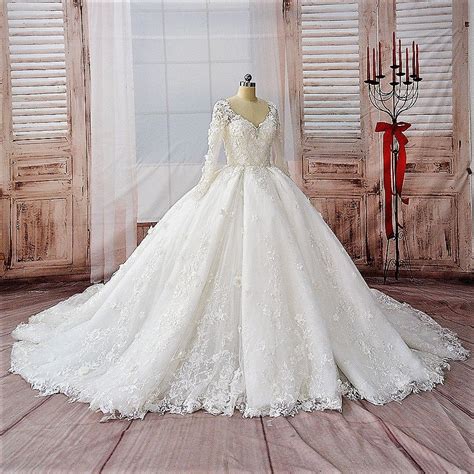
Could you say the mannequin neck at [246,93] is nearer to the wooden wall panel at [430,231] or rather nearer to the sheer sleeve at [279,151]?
the sheer sleeve at [279,151]

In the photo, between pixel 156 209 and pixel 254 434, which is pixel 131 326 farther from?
pixel 156 209

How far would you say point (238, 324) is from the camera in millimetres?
2061

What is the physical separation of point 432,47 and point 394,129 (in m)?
0.84

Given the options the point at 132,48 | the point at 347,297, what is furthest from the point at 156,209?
the point at 347,297

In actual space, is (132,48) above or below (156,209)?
above

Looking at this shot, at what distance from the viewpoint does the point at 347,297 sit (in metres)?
2.16

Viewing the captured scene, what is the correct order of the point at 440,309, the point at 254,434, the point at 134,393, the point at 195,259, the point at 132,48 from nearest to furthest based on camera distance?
1. the point at 254,434
2. the point at 134,393
3. the point at 195,259
4. the point at 440,309
5. the point at 132,48

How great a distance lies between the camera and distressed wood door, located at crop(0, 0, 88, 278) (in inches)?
170

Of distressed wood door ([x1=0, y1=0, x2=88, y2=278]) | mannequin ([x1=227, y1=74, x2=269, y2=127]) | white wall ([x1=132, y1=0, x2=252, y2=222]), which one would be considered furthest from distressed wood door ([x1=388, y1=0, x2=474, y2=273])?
distressed wood door ([x1=0, y1=0, x2=88, y2=278])

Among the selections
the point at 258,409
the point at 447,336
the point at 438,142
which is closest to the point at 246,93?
the point at 258,409

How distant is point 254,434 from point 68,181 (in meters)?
3.20

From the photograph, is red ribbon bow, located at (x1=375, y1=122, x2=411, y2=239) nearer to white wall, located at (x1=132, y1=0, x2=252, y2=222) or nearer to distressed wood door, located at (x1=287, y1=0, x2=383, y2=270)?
distressed wood door, located at (x1=287, y1=0, x2=383, y2=270)

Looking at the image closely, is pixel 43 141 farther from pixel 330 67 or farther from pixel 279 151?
pixel 279 151

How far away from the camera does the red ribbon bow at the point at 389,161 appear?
397 cm
